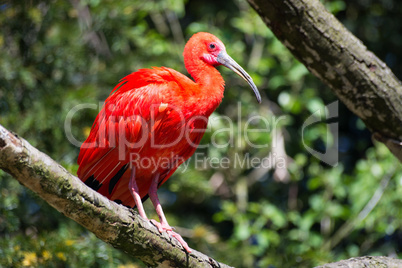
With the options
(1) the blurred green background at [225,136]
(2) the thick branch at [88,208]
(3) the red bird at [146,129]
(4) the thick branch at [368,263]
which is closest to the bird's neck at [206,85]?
(3) the red bird at [146,129]

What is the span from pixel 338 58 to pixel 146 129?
1388mm

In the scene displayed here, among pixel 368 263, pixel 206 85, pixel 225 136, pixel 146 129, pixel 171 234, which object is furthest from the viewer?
pixel 225 136

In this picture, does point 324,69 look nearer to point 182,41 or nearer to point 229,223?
point 182,41

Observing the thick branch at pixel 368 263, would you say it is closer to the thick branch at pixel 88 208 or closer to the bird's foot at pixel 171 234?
the thick branch at pixel 88 208

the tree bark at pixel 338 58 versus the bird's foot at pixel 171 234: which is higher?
the tree bark at pixel 338 58

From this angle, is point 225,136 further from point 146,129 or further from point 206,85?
point 146,129

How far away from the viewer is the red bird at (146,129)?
3.32 meters

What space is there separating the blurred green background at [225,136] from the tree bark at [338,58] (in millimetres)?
1712

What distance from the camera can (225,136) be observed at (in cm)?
539

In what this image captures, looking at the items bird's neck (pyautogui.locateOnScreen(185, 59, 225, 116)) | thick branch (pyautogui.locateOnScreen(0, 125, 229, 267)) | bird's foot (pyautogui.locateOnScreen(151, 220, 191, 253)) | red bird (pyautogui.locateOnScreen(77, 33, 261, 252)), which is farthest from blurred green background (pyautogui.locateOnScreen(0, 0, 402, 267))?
bird's neck (pyautogui.locateOnScreen(185, 59, 225, 116))

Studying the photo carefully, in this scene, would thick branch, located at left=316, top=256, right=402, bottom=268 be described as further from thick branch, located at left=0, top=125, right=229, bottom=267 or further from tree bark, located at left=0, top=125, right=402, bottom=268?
thick branch, located at left=0, top=125, right=229, bottom=267

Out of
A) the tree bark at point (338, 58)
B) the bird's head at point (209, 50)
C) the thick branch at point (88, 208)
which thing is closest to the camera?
the thick branch at point (88, 208)

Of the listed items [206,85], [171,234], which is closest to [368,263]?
[171,234]

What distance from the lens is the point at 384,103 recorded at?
132 inches
